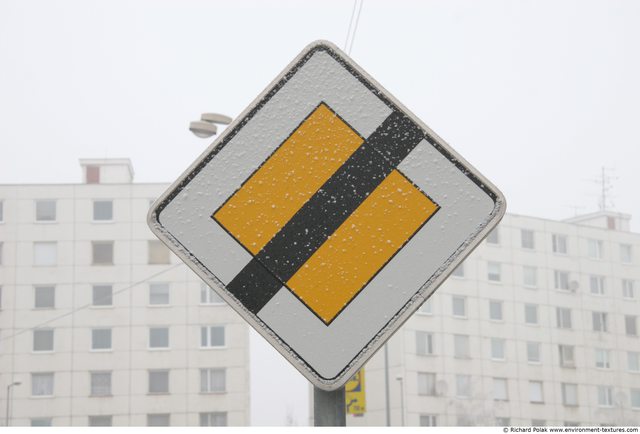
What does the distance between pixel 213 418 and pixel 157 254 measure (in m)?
11.8

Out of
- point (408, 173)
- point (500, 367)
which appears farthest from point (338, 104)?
point (500, 367)

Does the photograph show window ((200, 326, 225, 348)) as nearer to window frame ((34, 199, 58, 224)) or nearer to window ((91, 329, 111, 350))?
window ((91, 329, 111, 350))

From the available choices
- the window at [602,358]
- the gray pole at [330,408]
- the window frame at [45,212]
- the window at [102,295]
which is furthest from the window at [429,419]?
the gray pole at [330,408]

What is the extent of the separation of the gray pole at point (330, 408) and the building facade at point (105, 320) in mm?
59259

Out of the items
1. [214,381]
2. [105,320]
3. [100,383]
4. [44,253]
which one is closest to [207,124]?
[214,381]

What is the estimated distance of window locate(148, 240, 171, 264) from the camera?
213 feet

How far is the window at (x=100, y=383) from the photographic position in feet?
205

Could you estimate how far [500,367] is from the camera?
7094 cm

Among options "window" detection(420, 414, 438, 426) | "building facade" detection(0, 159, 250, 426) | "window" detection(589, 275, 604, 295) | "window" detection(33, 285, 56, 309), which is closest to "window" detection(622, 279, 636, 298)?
"window" detection(589, 275, 604, 295)

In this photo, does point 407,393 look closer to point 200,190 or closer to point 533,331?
point 533,331

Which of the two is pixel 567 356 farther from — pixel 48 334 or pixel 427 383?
pixel 48 334

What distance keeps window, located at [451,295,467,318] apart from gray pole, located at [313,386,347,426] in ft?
221

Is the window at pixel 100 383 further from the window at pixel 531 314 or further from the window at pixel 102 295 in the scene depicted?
the window at pixel 531 314

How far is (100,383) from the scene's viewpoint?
63.1 meters
